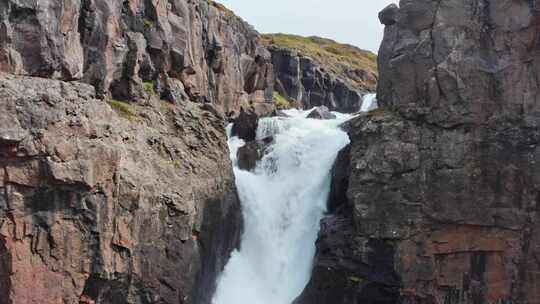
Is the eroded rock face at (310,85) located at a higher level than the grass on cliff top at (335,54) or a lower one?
lower

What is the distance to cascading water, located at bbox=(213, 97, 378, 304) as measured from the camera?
118ft

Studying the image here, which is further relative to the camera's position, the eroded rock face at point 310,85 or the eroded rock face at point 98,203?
the eroded rock face at point 310,85

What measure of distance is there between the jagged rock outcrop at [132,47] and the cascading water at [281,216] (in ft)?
25.1

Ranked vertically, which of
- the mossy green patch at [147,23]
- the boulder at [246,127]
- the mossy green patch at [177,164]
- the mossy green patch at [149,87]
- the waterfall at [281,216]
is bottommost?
the waterfall at [281,216]

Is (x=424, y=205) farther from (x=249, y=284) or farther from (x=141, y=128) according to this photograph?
(x=141, y=128)

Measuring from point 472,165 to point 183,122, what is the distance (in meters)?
16.5

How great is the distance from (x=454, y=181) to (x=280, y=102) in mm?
37881

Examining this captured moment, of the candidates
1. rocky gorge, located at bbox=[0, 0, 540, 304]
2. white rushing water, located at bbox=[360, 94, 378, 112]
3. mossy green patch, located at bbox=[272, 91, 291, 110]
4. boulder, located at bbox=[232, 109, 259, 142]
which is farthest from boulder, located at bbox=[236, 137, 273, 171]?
white rushing water, located at bbox=[360, 94, 378, 112]

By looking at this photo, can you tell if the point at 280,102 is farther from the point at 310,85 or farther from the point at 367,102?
the point at 367,102

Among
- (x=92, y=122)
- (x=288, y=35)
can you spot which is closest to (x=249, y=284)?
(x=92, y=122)

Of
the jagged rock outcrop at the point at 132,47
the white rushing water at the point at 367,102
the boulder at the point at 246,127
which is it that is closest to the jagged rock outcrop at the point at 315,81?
the white rushing water at the point at 367,102

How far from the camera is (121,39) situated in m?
34.8

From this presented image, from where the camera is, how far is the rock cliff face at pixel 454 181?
103ft

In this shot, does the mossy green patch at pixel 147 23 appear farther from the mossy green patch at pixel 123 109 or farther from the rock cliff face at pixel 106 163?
the mossy green patch at pixel 123 109
